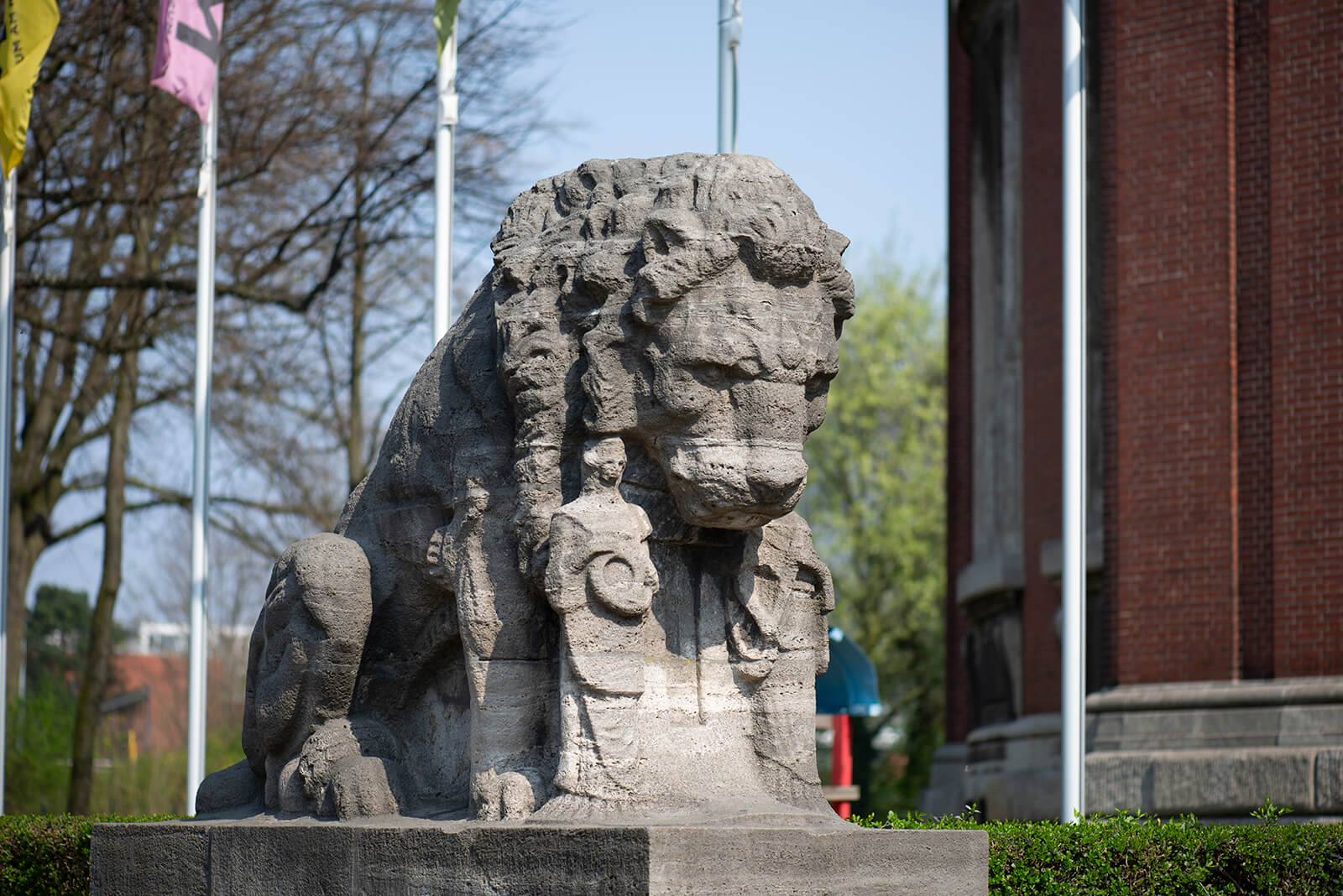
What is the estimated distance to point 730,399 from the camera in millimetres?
4715

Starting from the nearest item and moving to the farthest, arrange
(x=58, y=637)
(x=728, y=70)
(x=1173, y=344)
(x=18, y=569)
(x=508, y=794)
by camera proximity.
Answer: (x=508, y=794)
(x=728, y=70)
(x=1173, y=344)
(x=18, y=569)
(x=58, y=637)

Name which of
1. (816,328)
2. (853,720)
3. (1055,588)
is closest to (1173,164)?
(1055,588)

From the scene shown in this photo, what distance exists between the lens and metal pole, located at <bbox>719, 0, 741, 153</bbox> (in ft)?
39.0

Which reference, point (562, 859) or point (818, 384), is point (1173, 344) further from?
point (562, 859)

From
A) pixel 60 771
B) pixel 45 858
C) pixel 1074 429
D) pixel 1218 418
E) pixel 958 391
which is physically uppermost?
pixel 958 391

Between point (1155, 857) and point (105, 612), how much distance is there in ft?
44.3

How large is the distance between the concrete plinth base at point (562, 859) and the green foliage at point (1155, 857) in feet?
7.97

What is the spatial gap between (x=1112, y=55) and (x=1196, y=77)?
0.82m

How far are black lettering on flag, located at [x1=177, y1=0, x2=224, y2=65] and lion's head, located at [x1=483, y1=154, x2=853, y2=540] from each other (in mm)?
9500

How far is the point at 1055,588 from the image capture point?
1586cm

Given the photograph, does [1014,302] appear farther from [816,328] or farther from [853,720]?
[816,328]

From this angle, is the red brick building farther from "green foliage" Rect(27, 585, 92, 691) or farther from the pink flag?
"green foliage" Rect(27, 585, 92, 691)

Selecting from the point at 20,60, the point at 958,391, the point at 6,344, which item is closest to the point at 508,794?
the point at 20,60

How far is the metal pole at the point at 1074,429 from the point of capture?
982cm
